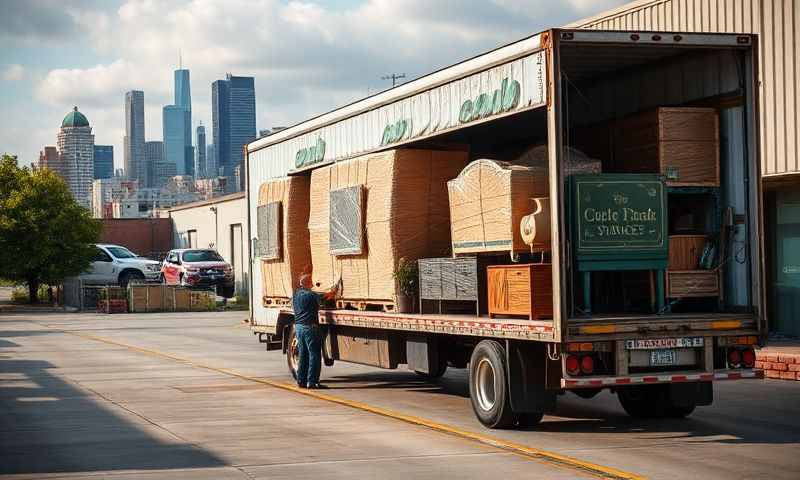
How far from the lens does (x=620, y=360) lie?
11.6 meters

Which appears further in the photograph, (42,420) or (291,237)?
(291,237)

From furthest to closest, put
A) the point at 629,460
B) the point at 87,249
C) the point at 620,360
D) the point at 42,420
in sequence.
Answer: the point at 87,249, the point at 42,420, the point at 620,360, the point at 629,460

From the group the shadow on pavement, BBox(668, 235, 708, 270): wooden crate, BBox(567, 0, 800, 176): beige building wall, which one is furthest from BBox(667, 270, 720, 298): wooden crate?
BBox(567, 0, 800, 176): beige building wall

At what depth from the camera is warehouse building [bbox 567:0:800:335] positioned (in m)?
20.4

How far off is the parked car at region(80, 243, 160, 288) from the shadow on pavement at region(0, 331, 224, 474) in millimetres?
34896

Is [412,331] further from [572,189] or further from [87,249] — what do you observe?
[87,249]

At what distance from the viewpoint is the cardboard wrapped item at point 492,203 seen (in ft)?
40.3

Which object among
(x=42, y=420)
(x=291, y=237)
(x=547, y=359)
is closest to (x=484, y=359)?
(x=547, y=359)

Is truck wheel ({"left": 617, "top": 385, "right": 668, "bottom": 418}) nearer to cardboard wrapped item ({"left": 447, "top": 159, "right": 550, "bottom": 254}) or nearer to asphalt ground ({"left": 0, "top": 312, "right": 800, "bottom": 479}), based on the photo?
asphalt ground ({"left": 0, "top": 312, "right": 800, "bottom": 479})

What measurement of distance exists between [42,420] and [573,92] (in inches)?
292

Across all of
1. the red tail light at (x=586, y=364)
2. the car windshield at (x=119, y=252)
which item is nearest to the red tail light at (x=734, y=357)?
the red tail light at (x=586, y=364)

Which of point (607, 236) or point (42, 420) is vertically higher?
point (607, 236)

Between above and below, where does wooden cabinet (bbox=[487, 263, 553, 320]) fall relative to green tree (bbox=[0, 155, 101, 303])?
below

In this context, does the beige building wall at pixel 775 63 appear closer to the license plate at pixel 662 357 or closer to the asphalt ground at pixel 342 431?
the asphalt ground at pixel 342 431
